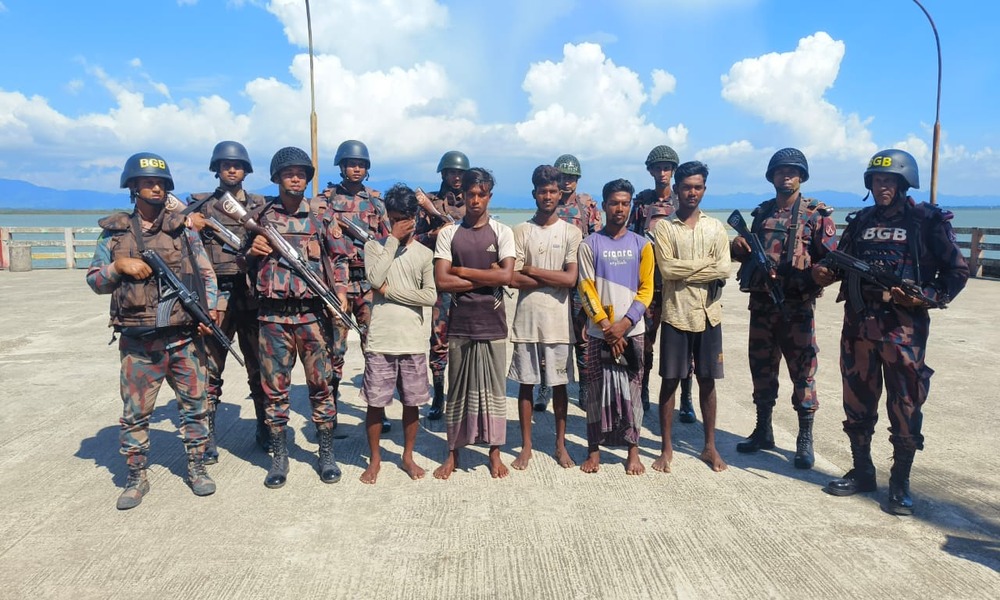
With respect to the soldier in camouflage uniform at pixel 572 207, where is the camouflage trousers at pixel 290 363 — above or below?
below

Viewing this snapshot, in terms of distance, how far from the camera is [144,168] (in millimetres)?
3777

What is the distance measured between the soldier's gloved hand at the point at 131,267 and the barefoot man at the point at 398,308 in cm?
132

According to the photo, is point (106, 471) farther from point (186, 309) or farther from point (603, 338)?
point (603, 338)

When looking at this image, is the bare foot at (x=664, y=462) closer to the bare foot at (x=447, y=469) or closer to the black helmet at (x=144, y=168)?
the bare foot at (x=447, y=469)

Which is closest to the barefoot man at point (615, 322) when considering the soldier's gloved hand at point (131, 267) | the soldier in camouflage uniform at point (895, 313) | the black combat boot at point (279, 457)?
the soldier in camouflage uniform at point (895, 313)

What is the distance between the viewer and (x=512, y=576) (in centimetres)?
300

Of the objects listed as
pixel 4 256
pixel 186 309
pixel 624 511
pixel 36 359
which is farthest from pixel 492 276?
pixel 4 256

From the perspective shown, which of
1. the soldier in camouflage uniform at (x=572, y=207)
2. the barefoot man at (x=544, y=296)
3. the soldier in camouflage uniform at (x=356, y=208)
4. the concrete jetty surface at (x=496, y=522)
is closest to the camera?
the concrete jetty surface at (x=496, y=522)

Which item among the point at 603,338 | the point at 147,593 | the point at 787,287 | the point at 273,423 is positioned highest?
the point at 787,287

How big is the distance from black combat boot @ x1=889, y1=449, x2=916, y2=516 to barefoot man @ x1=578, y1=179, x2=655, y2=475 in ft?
4.88

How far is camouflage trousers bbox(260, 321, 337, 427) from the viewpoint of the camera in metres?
4.08

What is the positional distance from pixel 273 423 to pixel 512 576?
2.04 m

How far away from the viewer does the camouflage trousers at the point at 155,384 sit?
3783 mm

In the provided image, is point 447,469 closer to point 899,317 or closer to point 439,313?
point 439,313
